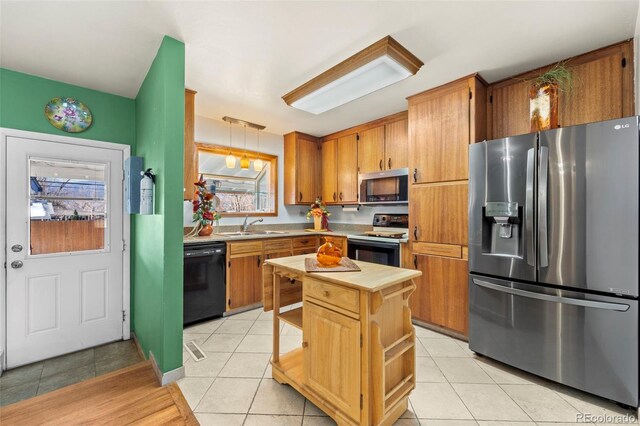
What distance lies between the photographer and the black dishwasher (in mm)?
2941

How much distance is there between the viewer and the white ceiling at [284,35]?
66.2 inches

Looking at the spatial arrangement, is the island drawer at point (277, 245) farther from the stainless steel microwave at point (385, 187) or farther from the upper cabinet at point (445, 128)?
the upper cabinet at point (445, 128)

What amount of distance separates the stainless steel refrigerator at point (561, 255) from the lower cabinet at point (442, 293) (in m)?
0.23

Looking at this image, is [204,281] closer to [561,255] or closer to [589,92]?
[561,255]

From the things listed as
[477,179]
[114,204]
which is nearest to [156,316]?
[114,204]

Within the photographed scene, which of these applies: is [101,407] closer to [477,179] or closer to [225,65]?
[225,65]

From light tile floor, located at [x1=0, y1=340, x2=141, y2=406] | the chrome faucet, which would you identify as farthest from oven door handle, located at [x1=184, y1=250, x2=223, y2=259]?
light tile floor, located at [x1=0, y1=340, x2=141, y2=406]

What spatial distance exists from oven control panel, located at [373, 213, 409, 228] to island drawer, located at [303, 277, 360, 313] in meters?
2.31

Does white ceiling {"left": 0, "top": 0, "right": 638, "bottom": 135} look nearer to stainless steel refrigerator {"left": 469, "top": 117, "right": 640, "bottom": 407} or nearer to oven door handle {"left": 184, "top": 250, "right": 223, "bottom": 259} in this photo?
stainless steel refrigerator {"left": 469, "top": 117, "right": 640, "bottom": 407}

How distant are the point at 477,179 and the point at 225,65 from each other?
2.41 meters

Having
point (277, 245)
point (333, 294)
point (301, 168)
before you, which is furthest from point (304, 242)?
point (333, 294)

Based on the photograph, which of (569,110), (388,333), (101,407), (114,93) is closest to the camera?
(388,333)

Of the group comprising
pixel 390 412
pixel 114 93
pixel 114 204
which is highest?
pixel 114 93

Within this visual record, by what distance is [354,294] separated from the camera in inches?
56.4
